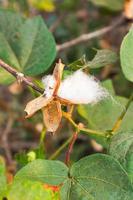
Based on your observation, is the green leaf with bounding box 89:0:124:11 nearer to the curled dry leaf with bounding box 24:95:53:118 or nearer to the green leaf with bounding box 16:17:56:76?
the green leaf with bounding box 16:17:56:76

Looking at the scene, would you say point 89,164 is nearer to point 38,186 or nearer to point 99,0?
point 38,186

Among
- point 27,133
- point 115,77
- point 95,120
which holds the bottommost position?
point 27,133

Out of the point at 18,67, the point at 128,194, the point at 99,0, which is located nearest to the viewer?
the point at 128,194

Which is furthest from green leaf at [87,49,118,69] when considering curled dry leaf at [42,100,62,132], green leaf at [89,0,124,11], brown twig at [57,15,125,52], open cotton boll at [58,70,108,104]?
green leaf at [89,0,124,11]

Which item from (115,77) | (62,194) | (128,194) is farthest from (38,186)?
(115,77)

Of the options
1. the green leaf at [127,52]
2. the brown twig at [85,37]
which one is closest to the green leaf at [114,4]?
the brown twig at [85,37]

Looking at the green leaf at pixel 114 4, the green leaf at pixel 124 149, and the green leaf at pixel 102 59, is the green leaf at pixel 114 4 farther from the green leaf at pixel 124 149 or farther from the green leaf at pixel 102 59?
the green leaf at pixel 124 149
